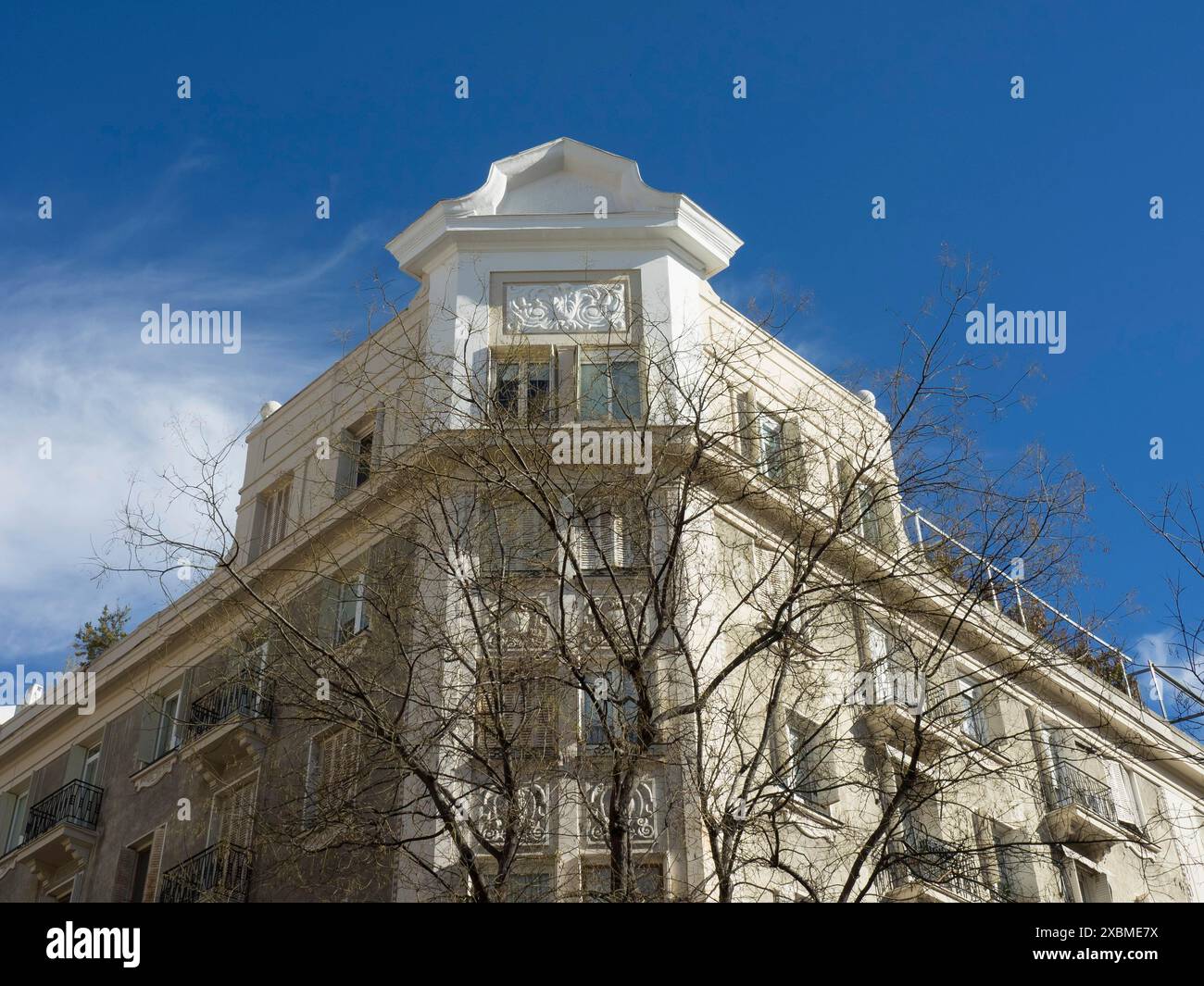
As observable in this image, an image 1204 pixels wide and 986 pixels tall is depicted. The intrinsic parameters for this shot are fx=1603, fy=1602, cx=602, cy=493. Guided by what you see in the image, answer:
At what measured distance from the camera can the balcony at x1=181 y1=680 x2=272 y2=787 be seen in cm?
2459

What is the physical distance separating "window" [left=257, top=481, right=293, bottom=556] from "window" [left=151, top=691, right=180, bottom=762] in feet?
9.96

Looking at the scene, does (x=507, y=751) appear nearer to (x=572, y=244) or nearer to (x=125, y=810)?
(x=572, y=244)

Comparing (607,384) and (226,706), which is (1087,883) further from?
(226,706)

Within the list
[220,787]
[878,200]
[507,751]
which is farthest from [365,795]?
[878,200]

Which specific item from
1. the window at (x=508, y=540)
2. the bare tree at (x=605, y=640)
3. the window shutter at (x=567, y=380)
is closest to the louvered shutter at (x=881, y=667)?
the bare tree at (x=605, y=640)

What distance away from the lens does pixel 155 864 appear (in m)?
26.0

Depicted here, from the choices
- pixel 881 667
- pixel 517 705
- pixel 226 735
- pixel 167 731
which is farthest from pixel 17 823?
pixel 517 705

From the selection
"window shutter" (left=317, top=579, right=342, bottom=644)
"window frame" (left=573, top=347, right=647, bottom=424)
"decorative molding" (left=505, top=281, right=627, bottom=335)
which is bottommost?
"window shutter" (left=317, top=579, right=342, bottom=644)

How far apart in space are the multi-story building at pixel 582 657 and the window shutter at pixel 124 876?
0.05 metres

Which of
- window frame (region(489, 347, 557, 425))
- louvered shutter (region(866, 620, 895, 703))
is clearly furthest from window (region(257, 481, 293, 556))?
louvered shutter (region(866, 620, 895, 703))

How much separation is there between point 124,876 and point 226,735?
3.86m

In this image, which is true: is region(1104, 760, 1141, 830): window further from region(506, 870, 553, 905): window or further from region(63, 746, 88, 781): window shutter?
region(63, 746, 88, 781): window shutter

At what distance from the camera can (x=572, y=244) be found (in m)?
26.2
